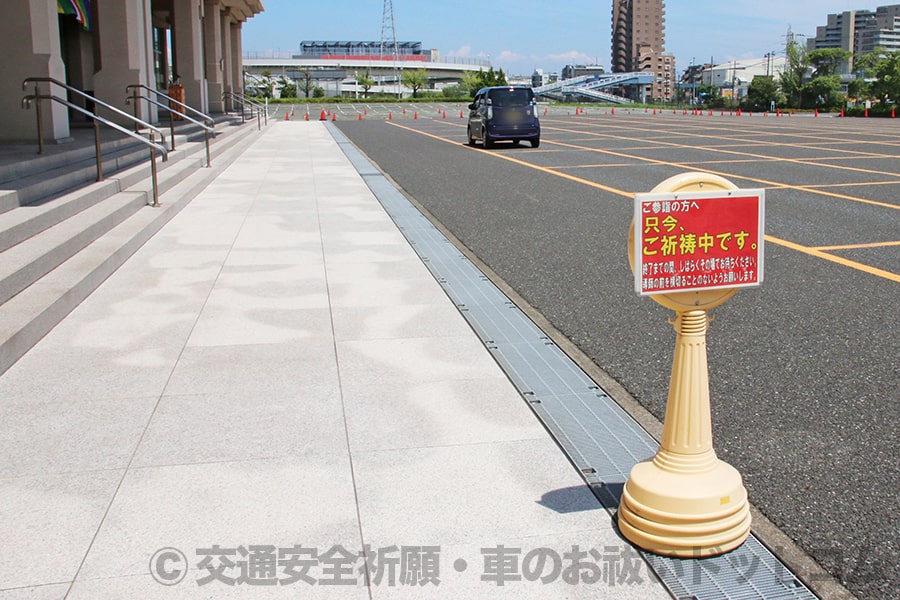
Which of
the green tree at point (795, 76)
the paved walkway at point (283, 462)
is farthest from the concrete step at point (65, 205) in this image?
the green tree at point (795, 76)

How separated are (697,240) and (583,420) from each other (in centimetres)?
154

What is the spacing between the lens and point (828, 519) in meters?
3.45

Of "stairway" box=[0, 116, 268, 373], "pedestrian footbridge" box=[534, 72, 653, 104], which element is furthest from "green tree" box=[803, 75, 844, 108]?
"pedestrian footbridge" box=[534, 72, 653, 104]

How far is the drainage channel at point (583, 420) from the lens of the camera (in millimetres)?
3029

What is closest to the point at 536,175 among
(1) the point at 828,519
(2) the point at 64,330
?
(2) the point at 64,330

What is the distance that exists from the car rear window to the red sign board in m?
21.3

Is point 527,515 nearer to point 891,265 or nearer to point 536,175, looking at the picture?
point 891,265

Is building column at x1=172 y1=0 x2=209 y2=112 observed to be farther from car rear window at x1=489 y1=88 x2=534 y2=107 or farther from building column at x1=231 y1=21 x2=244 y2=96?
building column at x1=231 y1=21 x2=244 y2=96

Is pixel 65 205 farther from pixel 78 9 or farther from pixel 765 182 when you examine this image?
pixel 78 9

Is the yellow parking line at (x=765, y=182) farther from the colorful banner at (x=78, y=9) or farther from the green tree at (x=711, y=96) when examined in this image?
the green tree at (x=711, y=96)

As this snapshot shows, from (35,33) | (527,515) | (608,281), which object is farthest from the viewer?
(35,33)

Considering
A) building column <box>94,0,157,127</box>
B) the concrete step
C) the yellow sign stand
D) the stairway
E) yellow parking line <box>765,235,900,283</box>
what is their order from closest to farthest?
the yellow sign stand, the stairway, the concrete step, yellow parking line <box>765,235,900,283</box>, building column <box>94,0,157,127</box>

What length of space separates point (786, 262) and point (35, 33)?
11015 mm

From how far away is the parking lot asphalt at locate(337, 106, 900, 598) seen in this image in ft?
11.9
